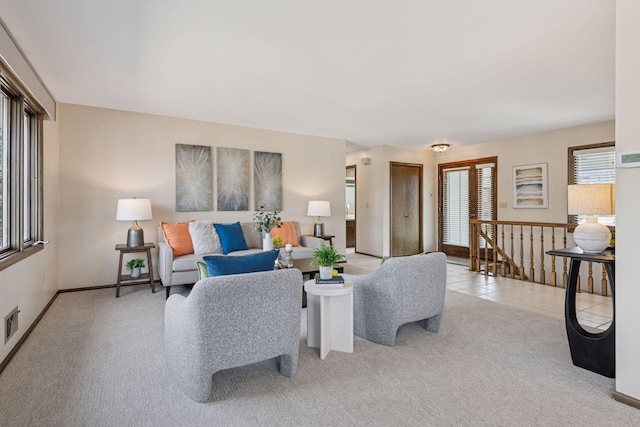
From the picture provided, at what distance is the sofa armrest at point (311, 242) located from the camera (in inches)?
216

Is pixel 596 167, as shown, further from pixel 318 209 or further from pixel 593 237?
pixel 318 209

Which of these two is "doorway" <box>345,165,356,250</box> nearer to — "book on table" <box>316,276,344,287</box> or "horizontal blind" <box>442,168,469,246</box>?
"horizontal blind" <box>442,168,469,246</box>

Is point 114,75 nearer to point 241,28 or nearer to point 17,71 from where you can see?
point 17,71

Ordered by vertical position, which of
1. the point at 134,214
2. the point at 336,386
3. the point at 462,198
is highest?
the point at 462,198

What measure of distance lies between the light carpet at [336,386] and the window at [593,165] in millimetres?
3636

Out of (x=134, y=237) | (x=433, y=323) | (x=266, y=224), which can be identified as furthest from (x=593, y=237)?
(x=134, y=237)

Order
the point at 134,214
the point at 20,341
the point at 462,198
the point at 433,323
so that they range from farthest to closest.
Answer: the point at 462,198 < the point at 134,214 < the point at 433,323 < the point at 20,341

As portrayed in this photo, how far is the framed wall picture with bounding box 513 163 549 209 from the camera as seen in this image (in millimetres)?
6281

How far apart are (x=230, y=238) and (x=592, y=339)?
395 centimetres

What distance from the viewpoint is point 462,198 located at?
7.79 m

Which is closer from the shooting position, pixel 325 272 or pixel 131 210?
pixel 325 272

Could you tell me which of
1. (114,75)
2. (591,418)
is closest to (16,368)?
(114,75)

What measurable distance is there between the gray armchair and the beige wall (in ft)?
10.8

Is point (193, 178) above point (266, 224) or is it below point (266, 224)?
above
